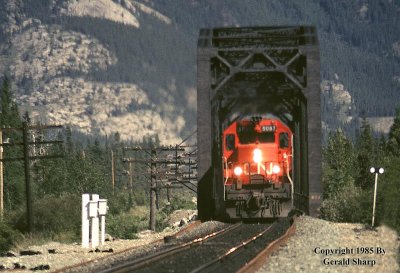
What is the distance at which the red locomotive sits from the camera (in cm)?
3709

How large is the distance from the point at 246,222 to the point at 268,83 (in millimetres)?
8641

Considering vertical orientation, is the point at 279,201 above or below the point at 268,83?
below

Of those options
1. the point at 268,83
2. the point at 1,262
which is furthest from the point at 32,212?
the point at 1,262

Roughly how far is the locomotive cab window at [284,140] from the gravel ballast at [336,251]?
4854mm

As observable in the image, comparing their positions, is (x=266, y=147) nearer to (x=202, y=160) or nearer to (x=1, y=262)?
Result: (x=202, y=160)

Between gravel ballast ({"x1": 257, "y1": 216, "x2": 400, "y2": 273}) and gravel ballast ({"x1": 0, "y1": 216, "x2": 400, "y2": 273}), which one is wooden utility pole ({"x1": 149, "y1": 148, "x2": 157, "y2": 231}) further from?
gravel ballast ({"x1": 257, "y1": 216, "x2": 400, "y2": 273})

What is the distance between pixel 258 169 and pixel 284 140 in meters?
1.56

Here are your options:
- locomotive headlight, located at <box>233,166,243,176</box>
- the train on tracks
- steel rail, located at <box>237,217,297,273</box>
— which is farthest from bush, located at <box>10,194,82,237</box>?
steel rail, located at <box>237,217,297,273</box>

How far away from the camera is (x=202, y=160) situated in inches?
1511

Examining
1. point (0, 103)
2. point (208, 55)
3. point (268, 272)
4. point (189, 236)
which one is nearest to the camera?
point (268, 272)

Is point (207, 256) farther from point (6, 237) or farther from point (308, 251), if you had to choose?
point (6, 237)

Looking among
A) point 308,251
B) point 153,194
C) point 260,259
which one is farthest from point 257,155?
point 153,194

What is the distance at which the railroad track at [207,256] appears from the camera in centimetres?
2092

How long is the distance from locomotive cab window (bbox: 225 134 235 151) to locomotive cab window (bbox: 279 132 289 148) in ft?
6.11
